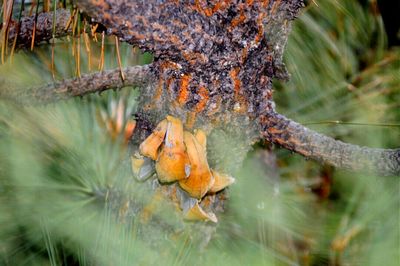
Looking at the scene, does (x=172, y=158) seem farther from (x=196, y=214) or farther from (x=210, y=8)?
(x=210, y=8)

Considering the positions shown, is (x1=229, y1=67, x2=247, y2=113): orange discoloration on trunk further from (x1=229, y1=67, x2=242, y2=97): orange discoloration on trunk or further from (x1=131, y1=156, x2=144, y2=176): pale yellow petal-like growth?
(x1=131, y1=156, x2=144, y2=176): pale yellow petal-like growth

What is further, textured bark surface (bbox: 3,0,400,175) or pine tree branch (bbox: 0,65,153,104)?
pine tree branch (bbox: 0,65,153,104)

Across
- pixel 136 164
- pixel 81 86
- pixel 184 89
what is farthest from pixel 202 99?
pixel 81 86

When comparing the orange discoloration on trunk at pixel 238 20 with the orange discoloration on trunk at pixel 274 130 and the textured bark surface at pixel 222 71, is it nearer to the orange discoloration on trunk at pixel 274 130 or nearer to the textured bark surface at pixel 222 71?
the textured bark surface at pixel 222 71

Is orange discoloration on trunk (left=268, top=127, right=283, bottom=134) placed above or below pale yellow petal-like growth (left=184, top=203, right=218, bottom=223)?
above

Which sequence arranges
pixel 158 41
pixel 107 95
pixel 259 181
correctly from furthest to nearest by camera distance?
pixel 107 95, pixel 259 181, pixel 158 41

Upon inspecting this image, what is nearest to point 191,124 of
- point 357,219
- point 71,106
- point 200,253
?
point 200,253

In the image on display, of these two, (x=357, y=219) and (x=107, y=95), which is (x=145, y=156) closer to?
(x=357, y=219)

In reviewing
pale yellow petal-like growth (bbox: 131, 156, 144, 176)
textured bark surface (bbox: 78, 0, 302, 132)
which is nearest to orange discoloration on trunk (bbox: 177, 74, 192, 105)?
textured bark surface (bbox: 78, 0, 302, 132)
